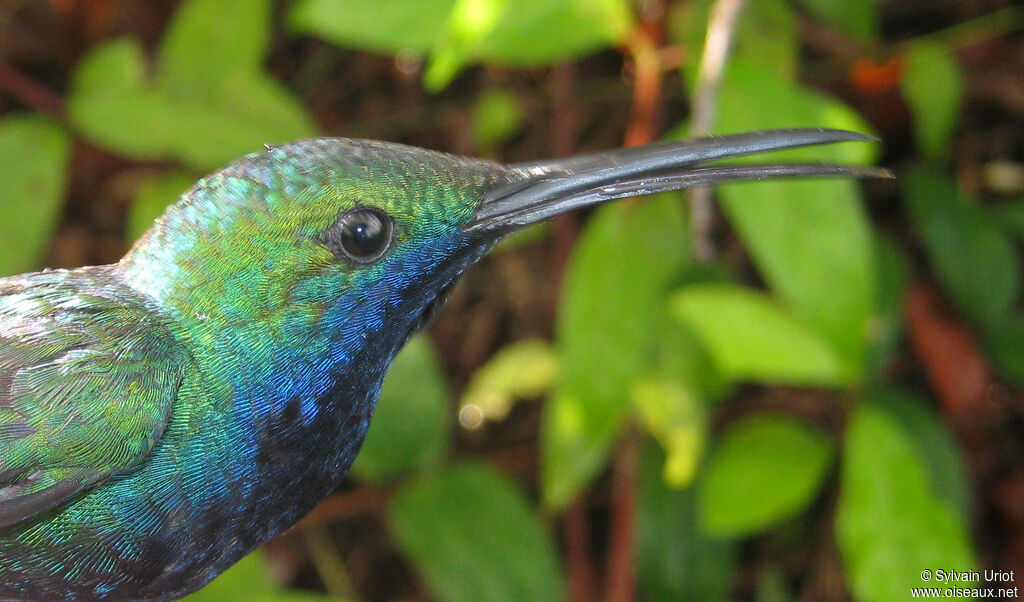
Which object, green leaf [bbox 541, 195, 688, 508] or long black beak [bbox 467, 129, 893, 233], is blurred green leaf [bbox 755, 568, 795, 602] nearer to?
green leaf [bbox 541, 195, 688, 508]

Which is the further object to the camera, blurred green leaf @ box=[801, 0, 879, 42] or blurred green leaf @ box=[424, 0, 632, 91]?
blurred green leaf @ box=[801, 0, 879, 42]

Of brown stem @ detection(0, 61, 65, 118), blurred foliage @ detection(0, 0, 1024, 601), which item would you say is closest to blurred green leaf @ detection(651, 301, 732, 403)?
blurred foliage @ detection(0, 0, 1024, 601)

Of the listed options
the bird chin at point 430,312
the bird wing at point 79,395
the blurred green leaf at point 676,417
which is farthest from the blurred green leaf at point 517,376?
the bird wing at point 79,395

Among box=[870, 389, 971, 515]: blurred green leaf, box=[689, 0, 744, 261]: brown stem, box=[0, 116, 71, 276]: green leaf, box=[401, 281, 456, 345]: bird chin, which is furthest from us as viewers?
box=[870, 389, 971, 515]: blurred green leaf

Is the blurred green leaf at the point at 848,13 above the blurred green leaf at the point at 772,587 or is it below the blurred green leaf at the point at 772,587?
above

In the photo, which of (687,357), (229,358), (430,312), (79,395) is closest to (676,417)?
(687,357)

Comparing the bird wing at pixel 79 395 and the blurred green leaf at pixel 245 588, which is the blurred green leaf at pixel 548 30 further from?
the blurred green leaf at pixel 245 588
